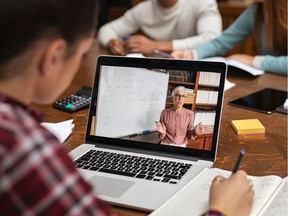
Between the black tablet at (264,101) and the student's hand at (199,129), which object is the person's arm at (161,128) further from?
the black tablet at (264,101)

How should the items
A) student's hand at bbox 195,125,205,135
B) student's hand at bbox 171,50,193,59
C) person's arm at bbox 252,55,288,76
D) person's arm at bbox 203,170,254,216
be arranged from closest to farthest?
person's arm at bbox 203,170,254,216 → student's hand at bbox 195,125,205,135 → person's arm at bbox 252,55,288,76 → student's hand at bbox 171,50,193,59

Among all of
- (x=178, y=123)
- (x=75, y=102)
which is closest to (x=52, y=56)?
(x=178, y=123)

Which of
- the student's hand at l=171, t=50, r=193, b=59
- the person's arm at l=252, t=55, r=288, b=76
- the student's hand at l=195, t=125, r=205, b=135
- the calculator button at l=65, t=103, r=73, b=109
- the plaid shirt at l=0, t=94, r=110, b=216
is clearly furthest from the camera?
the student's hand at l=171, t=50, r=193, b=59

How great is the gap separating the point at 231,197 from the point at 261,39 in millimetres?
1482

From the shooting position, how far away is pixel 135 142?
1073mm

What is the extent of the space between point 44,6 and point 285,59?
143cm

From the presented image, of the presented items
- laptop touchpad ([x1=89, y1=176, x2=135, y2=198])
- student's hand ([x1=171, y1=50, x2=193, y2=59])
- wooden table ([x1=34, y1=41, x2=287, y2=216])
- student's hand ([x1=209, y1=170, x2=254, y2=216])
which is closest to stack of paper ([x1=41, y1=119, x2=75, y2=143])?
wooden table ([x1=34, y1=41, x2=287, y2=216])

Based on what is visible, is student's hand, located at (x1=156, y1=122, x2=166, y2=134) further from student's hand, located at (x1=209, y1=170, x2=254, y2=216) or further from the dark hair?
the dark hair

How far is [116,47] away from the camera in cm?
218

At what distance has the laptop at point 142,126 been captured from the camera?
0.95m

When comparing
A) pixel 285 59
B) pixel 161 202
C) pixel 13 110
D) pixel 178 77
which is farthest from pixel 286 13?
pixel 13 110

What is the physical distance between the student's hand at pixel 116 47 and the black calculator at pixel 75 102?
632 mm

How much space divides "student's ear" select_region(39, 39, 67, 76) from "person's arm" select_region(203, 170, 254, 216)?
34cm

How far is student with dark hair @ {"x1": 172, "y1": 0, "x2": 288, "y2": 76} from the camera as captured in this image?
1826 mm
